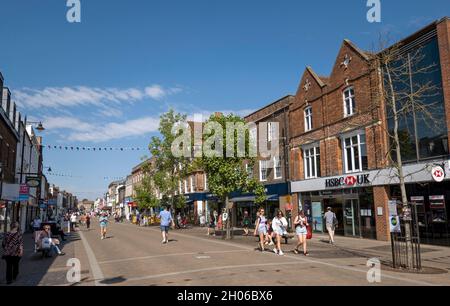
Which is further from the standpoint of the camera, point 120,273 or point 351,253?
point 351,253

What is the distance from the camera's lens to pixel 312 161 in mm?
26359

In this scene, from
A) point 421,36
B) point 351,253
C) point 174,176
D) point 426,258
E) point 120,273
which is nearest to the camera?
point 120,273

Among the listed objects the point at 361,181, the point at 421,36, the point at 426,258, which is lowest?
the point at 426,258

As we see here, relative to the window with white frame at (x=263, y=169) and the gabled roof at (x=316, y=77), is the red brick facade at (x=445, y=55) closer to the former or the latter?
the gabled roof at (x=316, y=77)

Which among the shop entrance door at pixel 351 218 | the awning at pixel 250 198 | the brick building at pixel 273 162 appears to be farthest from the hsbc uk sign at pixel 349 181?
the awning at pixel 250 198

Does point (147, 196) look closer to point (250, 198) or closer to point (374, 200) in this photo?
point (250, 198)

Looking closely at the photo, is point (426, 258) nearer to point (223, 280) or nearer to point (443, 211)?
point (443, 211)

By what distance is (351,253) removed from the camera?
15227 millimetres

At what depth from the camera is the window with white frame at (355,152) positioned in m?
21.7

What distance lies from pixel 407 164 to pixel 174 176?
24674 millimetres

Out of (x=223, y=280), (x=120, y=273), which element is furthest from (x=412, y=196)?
(x=120, y=273)

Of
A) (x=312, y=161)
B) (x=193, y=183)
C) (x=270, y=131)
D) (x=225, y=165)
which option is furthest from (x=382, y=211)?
(x=193, y=183)

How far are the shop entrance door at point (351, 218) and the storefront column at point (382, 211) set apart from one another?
1652 mm
